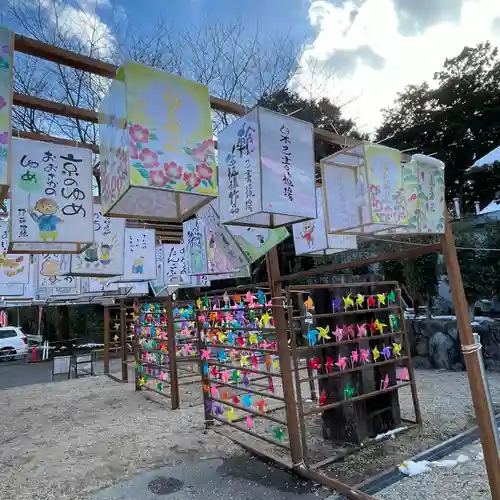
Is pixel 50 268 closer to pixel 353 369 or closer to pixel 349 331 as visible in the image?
pixel 349 331

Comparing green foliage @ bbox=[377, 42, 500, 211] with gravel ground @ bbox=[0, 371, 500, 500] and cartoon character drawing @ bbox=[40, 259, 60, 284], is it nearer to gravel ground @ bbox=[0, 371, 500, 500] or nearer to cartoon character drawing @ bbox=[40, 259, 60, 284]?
gravel ground @ bbox=[0, 371, 500, 500]

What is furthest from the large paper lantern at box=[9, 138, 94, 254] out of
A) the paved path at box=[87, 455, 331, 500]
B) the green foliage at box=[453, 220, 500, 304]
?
the green foliage at box=[453, 220, 500, 304]

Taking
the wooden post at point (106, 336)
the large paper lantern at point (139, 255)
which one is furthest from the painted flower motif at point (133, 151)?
the wooden post at point (106, 336)

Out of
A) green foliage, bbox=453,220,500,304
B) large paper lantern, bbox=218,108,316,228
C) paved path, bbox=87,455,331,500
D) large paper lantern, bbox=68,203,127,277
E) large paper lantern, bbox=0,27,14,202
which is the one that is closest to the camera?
large paper lantern, bbox=0,27,14,202

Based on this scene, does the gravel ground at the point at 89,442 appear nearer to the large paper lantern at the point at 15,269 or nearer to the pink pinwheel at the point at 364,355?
the pink pinwheel at the point at 364,355

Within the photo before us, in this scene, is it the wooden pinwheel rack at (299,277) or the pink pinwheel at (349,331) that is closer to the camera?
the wooden pinwheel rack at (299,277)

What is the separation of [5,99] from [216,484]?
376 cm

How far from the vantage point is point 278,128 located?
285 centimetres

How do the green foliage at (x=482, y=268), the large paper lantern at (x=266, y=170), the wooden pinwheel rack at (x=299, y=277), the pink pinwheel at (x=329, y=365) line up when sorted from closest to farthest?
1. the wooden pinwheel rack at (x=299, y=277)
2. the large paper lantern at (x=266, y=170)
3. the pink pinwheel at (x=329, y=365)
4. the green foliage at (x=482, y=268)

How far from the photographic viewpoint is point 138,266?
5953 mm

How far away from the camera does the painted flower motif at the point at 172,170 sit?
240cm

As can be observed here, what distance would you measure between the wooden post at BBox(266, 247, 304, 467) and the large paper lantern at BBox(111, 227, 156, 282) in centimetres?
267

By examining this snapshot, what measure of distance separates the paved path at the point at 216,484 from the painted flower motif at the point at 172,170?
9.79 ft

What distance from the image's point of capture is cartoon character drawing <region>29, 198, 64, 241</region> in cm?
300
